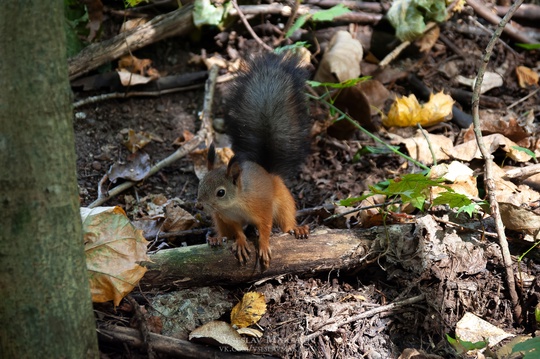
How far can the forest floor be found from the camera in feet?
7.40

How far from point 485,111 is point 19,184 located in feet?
10.2

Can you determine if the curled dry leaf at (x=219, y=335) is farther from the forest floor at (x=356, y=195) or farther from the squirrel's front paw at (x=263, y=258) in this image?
the squirrel's front paw at (x=263, y=258)

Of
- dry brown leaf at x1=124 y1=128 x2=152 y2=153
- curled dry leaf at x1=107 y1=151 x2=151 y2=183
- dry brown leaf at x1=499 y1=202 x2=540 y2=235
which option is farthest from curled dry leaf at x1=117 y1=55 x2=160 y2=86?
dry brown leaf at x1=499 y1=202 x2=540 y2=235

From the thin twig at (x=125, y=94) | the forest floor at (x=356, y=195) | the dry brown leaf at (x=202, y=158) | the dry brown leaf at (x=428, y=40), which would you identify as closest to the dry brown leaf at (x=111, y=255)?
the forest floor at (x=356, y=195)

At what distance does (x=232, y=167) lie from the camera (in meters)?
2.55

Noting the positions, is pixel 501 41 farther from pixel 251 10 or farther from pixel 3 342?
pixel 3 342

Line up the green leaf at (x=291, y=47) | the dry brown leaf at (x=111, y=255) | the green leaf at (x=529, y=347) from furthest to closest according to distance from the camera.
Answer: the green leaf at (x=291, y=47) < the dry brown leaf at (x=111, y=255) < the green leaf at (x=529, y=347)

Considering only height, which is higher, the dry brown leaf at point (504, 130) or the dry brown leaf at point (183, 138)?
the dry brown leaf at point (183, 138)

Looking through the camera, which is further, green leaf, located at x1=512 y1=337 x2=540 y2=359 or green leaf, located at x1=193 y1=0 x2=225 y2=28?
green leaf, located at x1=193 y1=0 x2=225 y2=28

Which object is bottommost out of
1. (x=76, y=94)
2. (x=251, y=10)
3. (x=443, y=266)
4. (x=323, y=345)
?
(x=323, y=345)

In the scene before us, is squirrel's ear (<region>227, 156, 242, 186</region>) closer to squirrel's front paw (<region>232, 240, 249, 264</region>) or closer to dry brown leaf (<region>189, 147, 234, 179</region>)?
squirrel's front paw (<region>232, 240, 249, 264</region>)

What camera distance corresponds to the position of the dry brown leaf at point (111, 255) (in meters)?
2.02

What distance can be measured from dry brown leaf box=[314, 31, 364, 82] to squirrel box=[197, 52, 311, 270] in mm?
742

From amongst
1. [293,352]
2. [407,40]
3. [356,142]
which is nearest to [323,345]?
[293,352]
